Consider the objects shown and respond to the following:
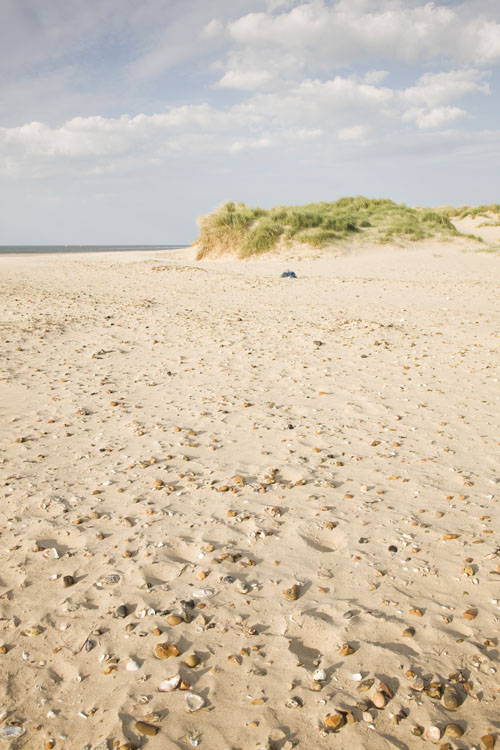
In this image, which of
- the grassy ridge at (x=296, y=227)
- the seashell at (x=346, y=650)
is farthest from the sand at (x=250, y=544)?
the grassy ridge at (x=296, y=227)

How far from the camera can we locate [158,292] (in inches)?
469

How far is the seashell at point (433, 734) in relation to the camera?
5.93 ft

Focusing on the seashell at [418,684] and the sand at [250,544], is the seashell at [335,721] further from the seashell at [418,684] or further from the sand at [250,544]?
the seashell at [418,684]

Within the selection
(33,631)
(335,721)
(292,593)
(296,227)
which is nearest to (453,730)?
(335,721)

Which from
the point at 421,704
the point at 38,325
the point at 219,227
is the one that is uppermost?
the point at 219,227

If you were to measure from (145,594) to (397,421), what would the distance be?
9.10 ft

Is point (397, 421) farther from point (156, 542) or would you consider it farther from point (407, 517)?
point (156, 542)

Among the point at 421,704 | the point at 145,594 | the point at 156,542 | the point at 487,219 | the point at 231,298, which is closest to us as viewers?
the point at 421,704

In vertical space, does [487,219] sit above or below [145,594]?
above

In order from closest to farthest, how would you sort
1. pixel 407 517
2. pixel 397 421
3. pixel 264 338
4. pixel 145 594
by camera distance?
pixel 145 594, pixel 407 517, pixel 397 421, pixel 264 338

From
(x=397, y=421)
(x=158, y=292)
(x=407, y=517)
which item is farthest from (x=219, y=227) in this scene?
(x=407, y=517)

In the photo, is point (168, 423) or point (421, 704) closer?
point (421, 704)

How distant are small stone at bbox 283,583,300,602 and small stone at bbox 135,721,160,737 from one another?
84cm

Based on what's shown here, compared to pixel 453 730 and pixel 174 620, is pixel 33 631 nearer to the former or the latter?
pixel 174 620
